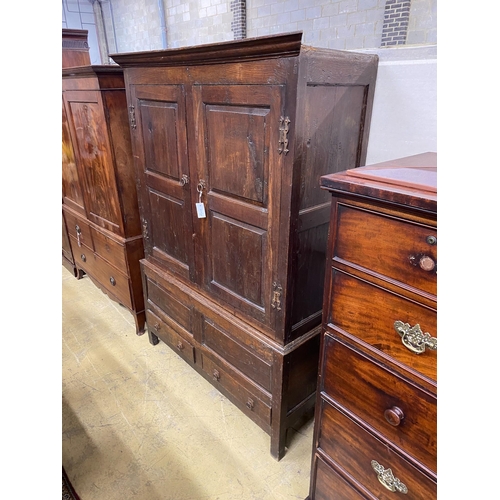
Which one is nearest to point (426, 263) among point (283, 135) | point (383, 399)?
point (383, 399)

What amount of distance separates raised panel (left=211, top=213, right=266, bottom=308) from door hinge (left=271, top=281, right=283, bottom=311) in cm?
7

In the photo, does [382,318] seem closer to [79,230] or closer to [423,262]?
[423,262]

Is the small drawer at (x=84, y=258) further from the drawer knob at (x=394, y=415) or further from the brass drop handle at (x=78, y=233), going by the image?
the drawer knob at (x=394, y=415)

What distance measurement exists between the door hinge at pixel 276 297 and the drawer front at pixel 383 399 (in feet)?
1.04

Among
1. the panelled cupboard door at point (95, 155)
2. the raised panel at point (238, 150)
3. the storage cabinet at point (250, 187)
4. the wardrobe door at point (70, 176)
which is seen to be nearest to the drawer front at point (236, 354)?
the storage cabinet at point (250, 187)

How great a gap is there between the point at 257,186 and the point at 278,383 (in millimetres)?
777

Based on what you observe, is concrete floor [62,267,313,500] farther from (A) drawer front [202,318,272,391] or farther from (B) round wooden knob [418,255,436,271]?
(B) round wooden knob [418,255,436,271]

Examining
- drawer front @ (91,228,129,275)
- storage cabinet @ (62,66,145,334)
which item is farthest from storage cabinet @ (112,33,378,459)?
drawer front @ (91,228,129,275)

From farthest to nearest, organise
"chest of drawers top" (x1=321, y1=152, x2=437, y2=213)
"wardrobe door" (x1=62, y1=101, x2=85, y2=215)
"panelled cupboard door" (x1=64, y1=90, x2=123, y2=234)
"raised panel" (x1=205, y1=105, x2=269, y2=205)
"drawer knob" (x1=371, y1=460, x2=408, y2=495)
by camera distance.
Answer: "wardrobe door" (x1=62, y1=101, x2=85, y2=215) → "panelled cupboard door" (x1=64, y1=90, x2=123, y2=234) → "raised panel" (x1=205, y1=105, x2=269, y2=205) → "drawer knob" (x1=371, y1=460, x2=408, y2=495) → "chest of drawers top" (x1=321, y1=152, x2=437, y2=213)

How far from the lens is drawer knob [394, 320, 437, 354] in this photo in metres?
0.77

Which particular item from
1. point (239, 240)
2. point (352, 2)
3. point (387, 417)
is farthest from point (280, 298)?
point (352, 2)

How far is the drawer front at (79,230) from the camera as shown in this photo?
2.56 meters

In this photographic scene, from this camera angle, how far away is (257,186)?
1225 mm

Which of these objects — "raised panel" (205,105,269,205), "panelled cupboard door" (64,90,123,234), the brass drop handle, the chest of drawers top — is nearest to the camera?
the chest of drawers top
